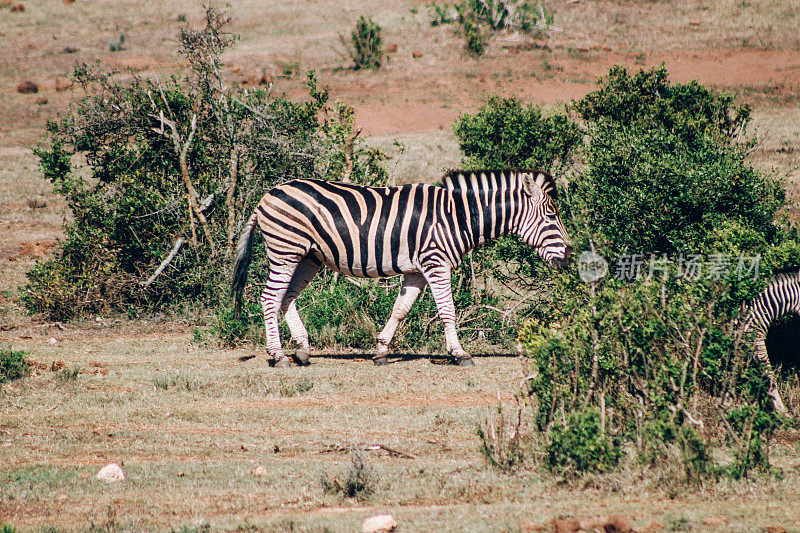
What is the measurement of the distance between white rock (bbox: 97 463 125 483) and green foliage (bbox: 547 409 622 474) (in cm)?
354

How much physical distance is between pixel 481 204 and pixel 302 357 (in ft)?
10.2

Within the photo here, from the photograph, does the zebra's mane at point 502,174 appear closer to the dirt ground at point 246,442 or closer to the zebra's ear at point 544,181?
the zebra's ear at point 544,181

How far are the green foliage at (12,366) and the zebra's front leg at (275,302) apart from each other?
3.00 metres

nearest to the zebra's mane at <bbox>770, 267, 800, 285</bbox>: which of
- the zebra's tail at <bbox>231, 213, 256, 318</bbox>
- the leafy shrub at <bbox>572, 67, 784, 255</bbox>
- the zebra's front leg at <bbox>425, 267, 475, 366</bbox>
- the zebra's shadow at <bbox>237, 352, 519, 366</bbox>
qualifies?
the leafy shrub at <bbox>572, 67, 784, 255</bbox>

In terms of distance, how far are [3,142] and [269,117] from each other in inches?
874

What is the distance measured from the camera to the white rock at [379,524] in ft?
17.5

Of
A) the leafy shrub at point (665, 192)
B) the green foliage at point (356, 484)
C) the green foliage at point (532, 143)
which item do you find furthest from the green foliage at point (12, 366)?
the green foliage at point (532, 143)

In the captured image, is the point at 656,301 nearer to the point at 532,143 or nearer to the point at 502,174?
the point at 502,174

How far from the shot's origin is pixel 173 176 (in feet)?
47.2

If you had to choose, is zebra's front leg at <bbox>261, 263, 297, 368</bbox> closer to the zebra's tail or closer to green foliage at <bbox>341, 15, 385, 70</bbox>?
the zebra's tail

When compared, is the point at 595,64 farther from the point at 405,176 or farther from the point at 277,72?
the point at 405,176

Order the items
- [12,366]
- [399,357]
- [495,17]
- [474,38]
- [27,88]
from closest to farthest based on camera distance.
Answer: [12,366]
[399,357]
[27,88]
[474,38]
[495,17]

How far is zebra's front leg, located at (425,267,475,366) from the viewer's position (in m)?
10.6

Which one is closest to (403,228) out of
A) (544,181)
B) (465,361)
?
(465,361)
